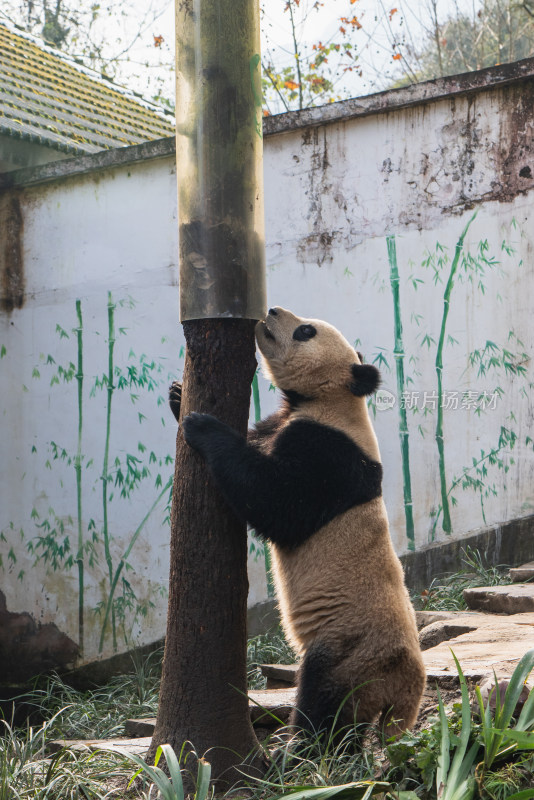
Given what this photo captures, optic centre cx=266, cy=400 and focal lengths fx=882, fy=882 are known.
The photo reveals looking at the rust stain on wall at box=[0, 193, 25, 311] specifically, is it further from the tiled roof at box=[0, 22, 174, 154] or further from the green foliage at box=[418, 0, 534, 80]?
the green foliage at box=[418, 0, 534, 80]

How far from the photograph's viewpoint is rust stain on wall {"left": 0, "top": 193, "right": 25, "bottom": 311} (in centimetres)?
771

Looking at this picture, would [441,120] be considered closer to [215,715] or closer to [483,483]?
[483,483]

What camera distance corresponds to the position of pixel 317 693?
3.04 meters

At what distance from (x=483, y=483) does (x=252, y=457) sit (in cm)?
337

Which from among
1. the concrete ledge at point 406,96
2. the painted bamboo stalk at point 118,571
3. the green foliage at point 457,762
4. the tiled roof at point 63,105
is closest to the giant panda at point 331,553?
the green foliage at point 457,762

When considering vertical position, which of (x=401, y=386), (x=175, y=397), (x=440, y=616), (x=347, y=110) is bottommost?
(x=440, y=616)

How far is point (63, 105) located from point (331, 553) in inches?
276

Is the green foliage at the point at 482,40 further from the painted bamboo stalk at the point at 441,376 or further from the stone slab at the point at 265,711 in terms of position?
the stone slab at the point at 265,711

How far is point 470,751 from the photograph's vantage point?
2.59m

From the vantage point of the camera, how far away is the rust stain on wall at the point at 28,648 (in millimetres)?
7227

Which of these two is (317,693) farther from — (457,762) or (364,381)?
(364,381)

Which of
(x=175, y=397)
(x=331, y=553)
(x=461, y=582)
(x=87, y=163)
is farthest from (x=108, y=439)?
(x=331, y=553)

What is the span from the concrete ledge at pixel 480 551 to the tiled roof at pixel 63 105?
189 inches

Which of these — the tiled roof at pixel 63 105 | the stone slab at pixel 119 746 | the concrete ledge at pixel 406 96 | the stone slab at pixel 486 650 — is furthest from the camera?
the tiled roof at pixel 63 105
